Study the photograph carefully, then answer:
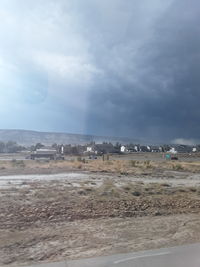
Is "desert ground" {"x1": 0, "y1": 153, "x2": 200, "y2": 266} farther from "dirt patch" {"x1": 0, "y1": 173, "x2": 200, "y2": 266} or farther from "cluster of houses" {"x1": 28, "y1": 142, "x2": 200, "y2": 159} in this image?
"cluster of houses" {"x1": 28, "y1": 142, "x2": 200, "y2": 159}

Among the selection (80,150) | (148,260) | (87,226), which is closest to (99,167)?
(87,226)

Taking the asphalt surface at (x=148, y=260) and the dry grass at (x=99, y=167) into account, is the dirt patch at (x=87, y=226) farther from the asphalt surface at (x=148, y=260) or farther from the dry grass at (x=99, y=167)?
the dry grass at (x=99, y=167)

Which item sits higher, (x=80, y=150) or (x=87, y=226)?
(x=80, y=150)

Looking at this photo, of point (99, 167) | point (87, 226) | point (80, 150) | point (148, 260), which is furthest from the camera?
point (80, 150)

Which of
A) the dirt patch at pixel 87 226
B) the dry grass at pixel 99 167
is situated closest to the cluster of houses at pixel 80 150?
the dry grass at pixel 99 167

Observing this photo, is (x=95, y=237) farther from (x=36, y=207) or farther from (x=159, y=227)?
(x=36, y=207)

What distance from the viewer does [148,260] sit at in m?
4.57

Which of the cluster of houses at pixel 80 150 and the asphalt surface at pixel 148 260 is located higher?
the cluster of houses at pixel 80 150

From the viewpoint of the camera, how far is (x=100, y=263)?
449cm

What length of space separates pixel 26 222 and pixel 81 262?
3830mm

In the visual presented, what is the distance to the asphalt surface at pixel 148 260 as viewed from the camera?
4.39 m

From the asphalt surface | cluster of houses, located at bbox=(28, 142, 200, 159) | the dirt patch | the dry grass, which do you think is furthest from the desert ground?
cluster of houses, located at bbox=(28, 142, 200, 159)

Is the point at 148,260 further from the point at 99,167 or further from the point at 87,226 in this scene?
the point at 99,167

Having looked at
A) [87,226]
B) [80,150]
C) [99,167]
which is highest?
[80,150]
